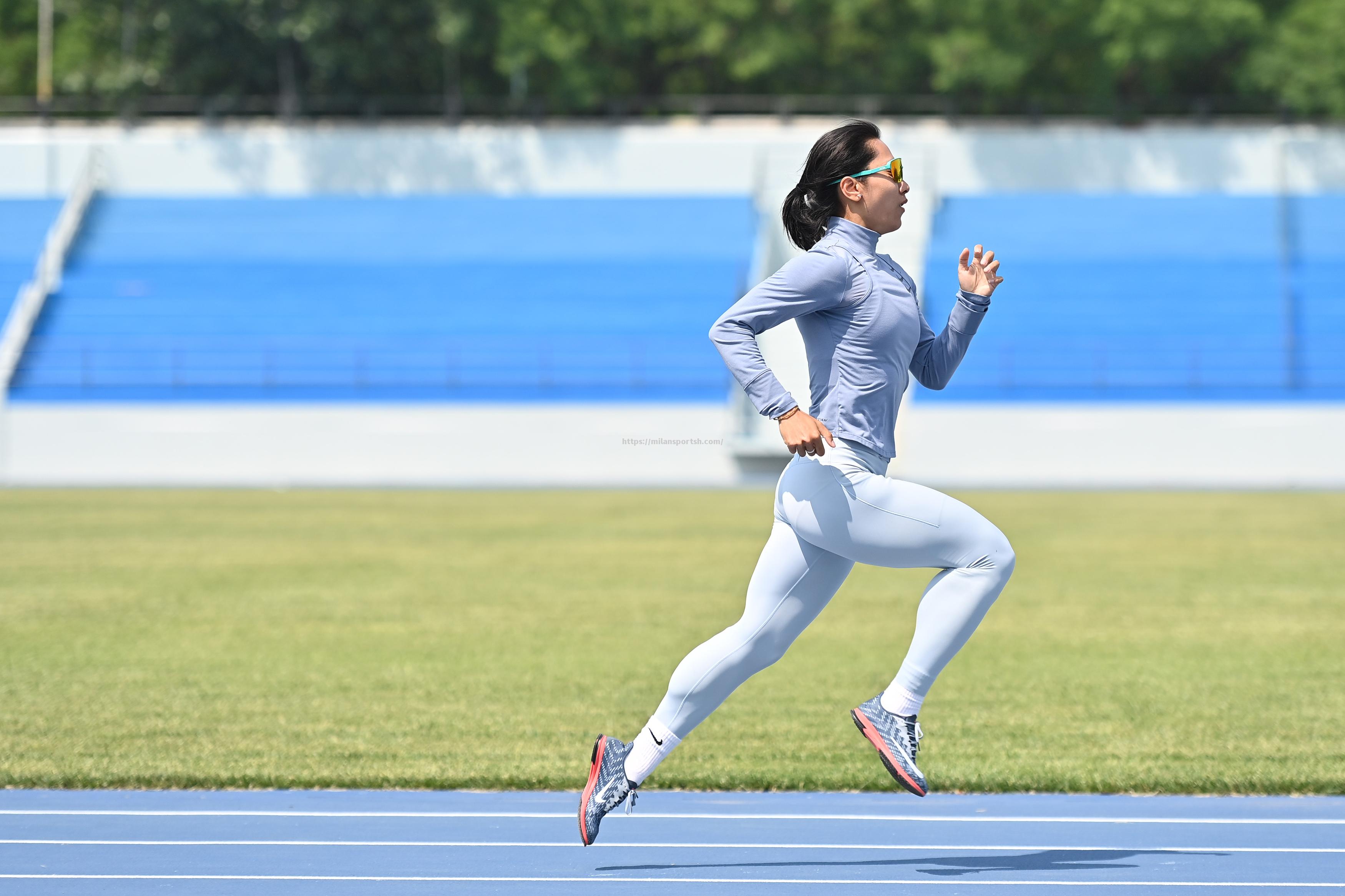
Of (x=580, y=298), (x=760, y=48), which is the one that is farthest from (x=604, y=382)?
(x=760, y=48)

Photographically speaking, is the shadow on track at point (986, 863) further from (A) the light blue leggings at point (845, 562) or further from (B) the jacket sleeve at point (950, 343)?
(B) the jacket sleeve at point (950, 343)

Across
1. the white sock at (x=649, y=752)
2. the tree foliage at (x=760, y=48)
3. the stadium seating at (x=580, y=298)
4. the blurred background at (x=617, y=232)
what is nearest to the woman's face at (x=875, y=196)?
the white sock at (x=649, y=752)

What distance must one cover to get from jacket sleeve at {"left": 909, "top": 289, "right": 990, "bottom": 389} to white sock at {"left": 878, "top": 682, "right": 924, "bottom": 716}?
3.29ft

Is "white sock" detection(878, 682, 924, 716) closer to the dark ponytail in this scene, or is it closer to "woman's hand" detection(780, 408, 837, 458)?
"woman's hand" detection(780, 408, 837, 458)

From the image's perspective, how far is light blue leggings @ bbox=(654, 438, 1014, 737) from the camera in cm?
504

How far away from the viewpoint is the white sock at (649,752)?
5254mm

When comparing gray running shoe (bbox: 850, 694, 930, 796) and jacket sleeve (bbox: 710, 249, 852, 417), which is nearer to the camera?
jacket sleeve (bbox: 710, 249, 852, 417)

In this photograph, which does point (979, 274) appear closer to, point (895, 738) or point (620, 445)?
point (895, 738)

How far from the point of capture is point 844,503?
502cm

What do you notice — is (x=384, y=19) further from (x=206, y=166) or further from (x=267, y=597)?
(x=267, y=597)

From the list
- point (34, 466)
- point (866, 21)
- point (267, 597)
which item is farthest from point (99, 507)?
point (866, 21)

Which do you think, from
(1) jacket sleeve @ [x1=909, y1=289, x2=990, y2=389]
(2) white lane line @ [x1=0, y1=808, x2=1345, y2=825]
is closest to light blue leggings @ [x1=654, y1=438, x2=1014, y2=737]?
(1) jacket sleeve @ [x1=909, y1=289, x2=990, y2=389]

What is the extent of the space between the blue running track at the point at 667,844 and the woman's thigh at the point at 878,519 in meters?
1.03

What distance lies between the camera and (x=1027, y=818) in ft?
20.0
